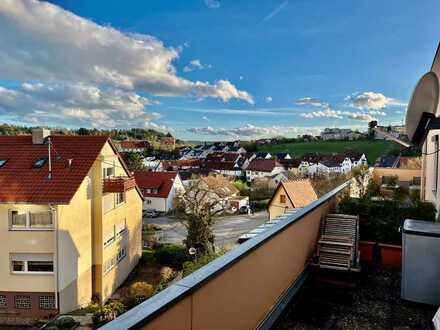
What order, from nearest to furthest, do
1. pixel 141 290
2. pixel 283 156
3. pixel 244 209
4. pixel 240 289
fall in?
pixel 240 289 → pixel 141 290 → pixel 244 209 → pixel 283 156

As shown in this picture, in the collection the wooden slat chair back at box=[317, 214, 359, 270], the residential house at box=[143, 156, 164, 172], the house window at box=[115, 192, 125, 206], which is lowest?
the house window at box=[115, 192, 125, 206]

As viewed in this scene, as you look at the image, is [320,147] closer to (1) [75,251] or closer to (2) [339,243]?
(1) [75,251]

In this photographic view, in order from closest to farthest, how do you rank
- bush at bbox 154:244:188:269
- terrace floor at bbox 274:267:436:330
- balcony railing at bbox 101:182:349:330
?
balcony railing at bbox 101:182:349:330, terrace floor at bbox 274:267:436:330, bush at bbox 154:244:188:269

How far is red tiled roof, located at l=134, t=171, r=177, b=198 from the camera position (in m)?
32.4

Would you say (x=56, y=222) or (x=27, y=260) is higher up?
(x=56, y=222)

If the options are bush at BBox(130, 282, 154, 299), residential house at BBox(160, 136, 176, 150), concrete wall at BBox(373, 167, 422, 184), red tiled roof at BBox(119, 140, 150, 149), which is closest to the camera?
concrete wall at BBox(373, 167, 422, 184)

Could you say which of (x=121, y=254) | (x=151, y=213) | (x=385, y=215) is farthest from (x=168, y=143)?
(x=385, y=215)

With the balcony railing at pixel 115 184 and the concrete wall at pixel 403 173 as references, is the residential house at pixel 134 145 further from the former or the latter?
the concrete wall at pixel 403 173

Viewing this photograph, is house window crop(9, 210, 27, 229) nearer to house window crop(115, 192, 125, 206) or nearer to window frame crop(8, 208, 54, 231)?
window frame crop(8, 208, 54, 231)

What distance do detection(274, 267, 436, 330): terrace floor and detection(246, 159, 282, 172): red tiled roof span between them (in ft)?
144

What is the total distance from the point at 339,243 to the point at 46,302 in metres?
11.9

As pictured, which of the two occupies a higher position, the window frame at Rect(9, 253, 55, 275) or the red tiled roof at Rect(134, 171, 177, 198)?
the red tiled roof at Rect(134, 171, 177, 198)

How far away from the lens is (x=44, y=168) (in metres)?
Answer: 12.8

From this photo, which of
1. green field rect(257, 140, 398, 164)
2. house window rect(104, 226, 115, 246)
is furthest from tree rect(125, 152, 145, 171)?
house window rect(104, 226, 115, 246)
